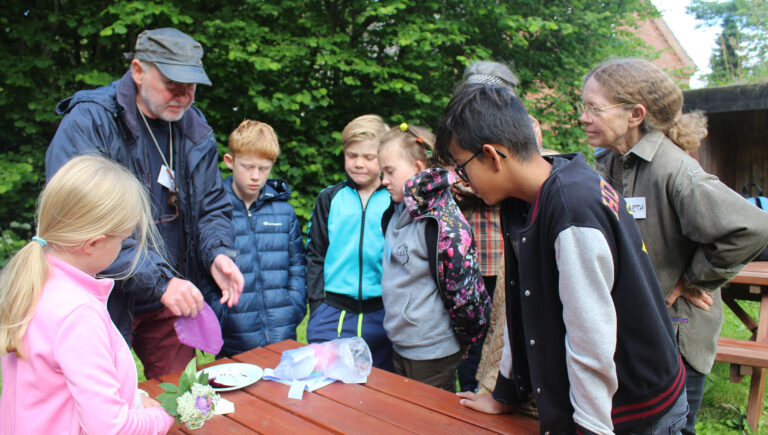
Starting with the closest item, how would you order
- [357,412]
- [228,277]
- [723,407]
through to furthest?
[357,412], [228,277], [723,407]

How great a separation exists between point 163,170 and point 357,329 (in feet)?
4.18

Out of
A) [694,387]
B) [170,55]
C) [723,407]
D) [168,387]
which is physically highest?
[170,55]

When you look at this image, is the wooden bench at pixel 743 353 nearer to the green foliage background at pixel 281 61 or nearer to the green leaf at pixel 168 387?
the green foliage background at pixel 281 61

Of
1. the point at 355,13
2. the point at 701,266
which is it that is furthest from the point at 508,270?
the point at 355,13

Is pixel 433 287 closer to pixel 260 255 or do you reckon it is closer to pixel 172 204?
pixel 260 255

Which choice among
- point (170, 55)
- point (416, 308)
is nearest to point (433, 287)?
point (416, 308)

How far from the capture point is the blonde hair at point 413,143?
2709mm

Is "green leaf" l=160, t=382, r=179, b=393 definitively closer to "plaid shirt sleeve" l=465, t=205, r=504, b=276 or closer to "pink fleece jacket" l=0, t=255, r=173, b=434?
"pink fleece jacket" l=0, t=255, r=173, b=434

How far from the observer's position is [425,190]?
96.5 inches

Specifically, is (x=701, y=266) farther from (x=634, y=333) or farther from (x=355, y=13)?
(x=355, y=13)

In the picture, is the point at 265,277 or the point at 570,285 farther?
the point at 265,277

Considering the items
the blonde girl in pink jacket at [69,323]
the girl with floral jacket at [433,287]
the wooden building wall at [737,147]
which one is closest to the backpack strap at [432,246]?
the girl with floral jacket at [433,287]

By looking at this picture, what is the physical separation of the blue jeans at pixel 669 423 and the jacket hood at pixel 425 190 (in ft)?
4.26

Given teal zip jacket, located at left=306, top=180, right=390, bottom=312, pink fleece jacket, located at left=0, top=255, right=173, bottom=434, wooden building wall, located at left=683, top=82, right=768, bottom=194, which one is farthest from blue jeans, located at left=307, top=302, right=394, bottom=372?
wooden building wall, located at left=683, top=82, right=768, bottom=194
